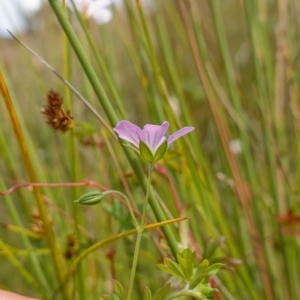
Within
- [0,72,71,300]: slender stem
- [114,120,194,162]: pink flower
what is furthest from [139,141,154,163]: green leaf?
[0,72,71,300]: slender stem

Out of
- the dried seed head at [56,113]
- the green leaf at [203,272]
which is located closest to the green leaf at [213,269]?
the green leaf at [203,272]

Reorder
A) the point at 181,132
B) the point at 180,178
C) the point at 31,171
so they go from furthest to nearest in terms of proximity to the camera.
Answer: the point at 180,178 < the point at 31,171 < the point at 181,132

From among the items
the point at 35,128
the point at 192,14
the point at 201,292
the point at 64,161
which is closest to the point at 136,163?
the point at 201,292

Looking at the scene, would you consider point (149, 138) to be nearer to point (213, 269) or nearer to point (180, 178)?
point (213, 269)

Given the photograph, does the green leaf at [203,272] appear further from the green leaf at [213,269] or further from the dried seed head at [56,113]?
the dried seed head at [56,113]

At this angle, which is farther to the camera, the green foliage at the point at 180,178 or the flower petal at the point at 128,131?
the green foliage at the point at 180,178

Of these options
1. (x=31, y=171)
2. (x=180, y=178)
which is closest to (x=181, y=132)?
(x=31, y=171)

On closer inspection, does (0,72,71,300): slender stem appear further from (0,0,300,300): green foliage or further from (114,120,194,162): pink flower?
(114,120,194,162): pink flower
